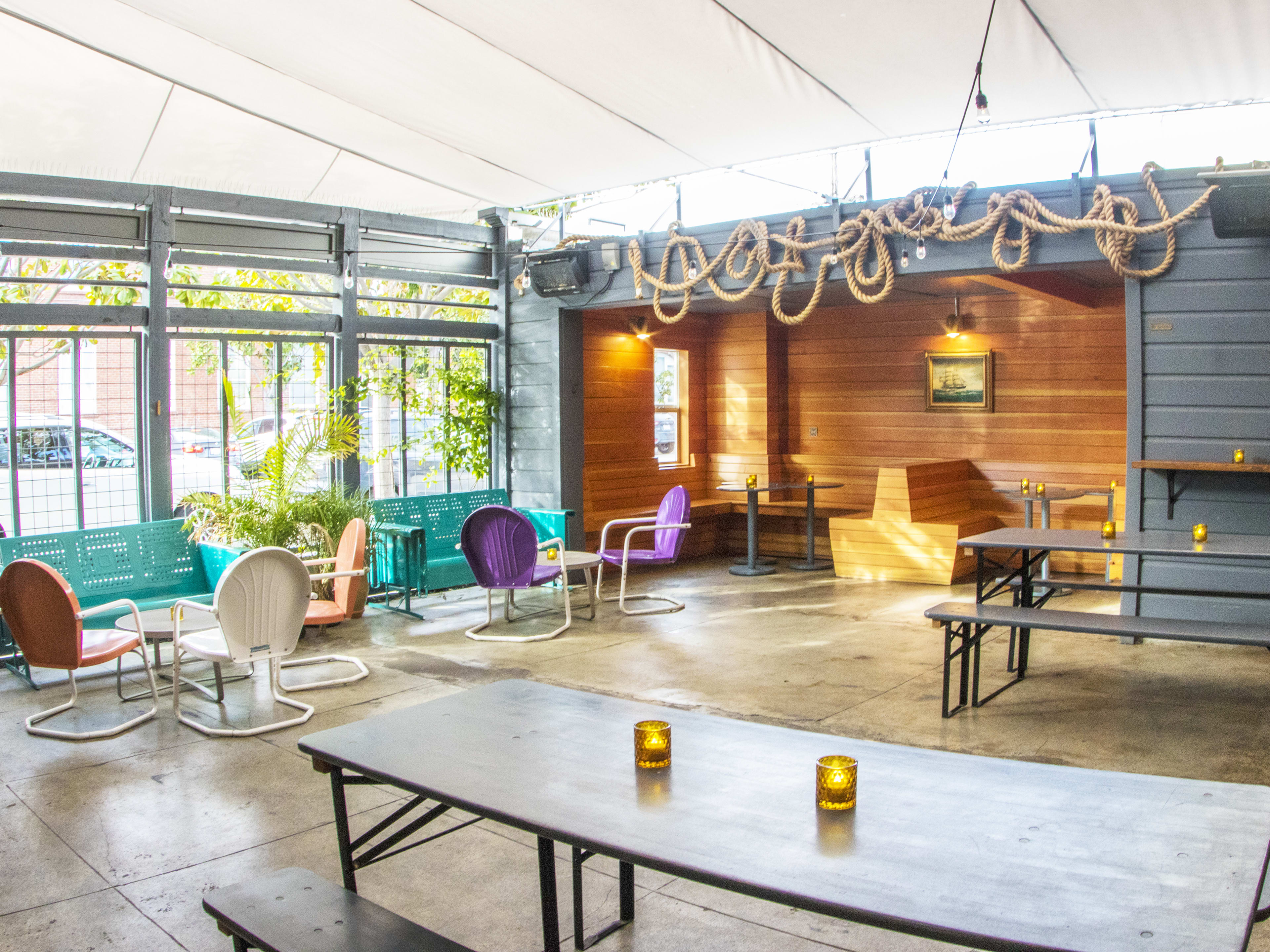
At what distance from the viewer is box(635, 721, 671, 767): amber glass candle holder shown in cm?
209

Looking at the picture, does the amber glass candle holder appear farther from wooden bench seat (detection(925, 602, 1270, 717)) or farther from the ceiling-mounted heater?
the ceiling-mounted heater

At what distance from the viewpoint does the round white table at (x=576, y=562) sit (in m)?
6.78

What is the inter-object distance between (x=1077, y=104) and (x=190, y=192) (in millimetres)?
5575

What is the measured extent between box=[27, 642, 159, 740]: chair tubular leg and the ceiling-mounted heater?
584 cm

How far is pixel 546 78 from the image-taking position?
5773 millimetres

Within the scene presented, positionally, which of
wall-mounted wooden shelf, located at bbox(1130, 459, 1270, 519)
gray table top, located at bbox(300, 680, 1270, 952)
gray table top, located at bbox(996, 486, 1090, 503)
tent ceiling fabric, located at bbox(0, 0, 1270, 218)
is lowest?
gray table top, located at bbox(300, 680, 1270, 952)

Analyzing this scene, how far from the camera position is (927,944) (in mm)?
2689

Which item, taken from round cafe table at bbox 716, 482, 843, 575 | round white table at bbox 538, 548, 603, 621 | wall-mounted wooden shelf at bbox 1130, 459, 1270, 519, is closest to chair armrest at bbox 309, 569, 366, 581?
round white table at bbox 538, 548, 603, 621

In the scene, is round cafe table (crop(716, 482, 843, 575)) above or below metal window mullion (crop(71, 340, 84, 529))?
below

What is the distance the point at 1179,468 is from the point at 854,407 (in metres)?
4.59

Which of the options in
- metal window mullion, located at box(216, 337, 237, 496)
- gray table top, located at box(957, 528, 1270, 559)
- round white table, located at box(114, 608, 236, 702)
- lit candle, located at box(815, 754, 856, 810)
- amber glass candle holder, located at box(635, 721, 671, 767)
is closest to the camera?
lit candle, located at box(815, 754, 856, 810)

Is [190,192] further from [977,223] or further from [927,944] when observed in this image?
[927,944]

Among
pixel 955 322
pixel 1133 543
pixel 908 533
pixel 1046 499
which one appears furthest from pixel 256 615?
pixel 955 322

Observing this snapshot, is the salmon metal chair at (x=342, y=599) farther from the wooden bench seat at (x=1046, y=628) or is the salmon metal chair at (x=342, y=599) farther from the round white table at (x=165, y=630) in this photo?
the wooden bench seat at (x=1046, y=628)
